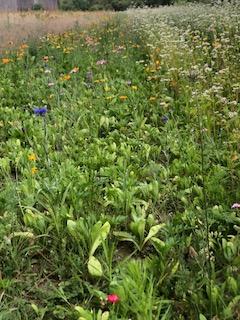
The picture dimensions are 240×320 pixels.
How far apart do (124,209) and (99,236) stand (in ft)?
1.59

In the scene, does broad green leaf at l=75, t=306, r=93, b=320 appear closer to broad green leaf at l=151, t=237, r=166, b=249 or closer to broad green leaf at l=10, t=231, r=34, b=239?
broad green leaf at l=151, t=237, r=166, b=249

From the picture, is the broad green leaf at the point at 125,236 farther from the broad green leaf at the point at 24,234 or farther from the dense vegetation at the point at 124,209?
the broad green leaf at the point at 24,234

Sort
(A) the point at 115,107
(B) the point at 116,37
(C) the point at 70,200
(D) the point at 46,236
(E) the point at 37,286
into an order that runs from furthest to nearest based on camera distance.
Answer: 1. (B) the point at 116,37
2. (A) the point at 115,107
3. (C) the point at 70,200
4. (D) the point at 46,236
5. (E) the point at 37,286

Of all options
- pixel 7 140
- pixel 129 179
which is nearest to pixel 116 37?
pixel 7 140

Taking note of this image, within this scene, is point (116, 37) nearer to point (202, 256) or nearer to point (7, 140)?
point (7, 140)

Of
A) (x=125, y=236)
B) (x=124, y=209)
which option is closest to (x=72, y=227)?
(x=125, y=236)

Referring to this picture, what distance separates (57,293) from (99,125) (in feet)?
8.46

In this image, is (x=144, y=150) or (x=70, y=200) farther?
(x=144, y=150)

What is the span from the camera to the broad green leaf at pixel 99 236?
262 centimetres

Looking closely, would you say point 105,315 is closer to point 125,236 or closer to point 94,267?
point 94,267

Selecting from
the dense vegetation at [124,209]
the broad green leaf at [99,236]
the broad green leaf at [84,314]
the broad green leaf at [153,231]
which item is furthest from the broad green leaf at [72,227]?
the broad green leaf at [84,314]

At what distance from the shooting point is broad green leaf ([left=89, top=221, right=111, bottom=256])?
262cm

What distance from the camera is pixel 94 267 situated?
2.48m

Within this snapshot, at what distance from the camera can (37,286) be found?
2.56 metres
